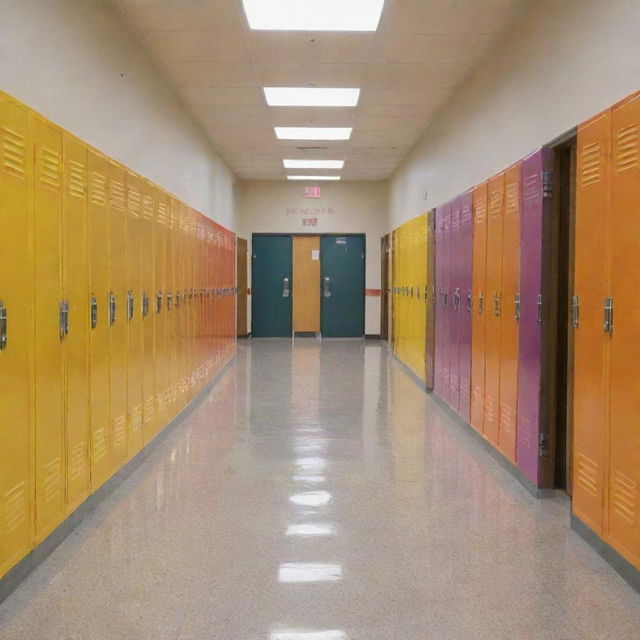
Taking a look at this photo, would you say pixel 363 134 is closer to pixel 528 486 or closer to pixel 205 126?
pixel 205 126

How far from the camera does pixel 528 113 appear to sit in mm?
4445

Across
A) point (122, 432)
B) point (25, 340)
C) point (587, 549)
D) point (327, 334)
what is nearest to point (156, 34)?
point (122, 432)

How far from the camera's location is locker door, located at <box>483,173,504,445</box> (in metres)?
4.76

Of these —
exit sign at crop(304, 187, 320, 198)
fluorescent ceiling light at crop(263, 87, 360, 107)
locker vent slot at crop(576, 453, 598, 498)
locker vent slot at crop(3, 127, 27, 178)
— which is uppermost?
fluorescent ceiling light at crop(263, 87, 360, 107)

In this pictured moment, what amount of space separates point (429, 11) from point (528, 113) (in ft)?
A: 3.35

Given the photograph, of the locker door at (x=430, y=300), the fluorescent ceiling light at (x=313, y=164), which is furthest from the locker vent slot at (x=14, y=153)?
the fluorescent ceiling light at (x=313, y=164)

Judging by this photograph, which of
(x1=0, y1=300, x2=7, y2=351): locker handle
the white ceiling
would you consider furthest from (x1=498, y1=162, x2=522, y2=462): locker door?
(x1=0, y1=300, x2=7, y2=351): locker handle

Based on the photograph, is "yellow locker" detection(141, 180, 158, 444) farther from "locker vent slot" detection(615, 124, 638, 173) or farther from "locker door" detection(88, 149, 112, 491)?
"locker vent slot" detection(615, 124, 638, 173)

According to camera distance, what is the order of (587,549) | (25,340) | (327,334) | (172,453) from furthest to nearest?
(327,334), (172,453), (587,549), (25,340)

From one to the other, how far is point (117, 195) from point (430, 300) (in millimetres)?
4293

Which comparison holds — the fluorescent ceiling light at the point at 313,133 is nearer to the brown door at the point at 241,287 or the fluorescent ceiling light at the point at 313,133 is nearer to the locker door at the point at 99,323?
the brown door at the point at 241,287

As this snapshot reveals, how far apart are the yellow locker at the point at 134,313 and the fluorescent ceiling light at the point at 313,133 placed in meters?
4.38

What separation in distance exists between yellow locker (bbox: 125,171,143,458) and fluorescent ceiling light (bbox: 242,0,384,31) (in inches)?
58.1

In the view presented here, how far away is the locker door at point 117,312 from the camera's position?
388 centimetres
